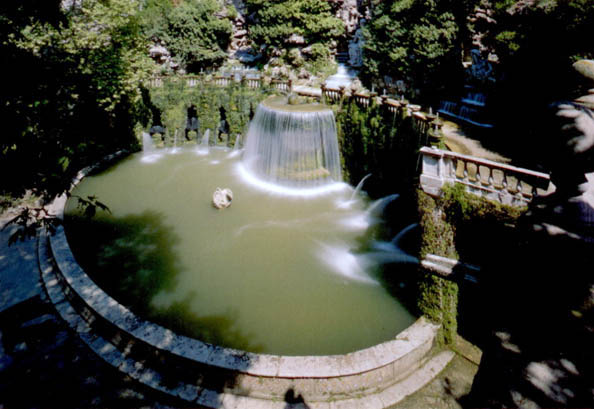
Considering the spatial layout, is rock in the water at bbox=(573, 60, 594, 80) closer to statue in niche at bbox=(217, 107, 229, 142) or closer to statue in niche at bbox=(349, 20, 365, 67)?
statue in niche at bbox=(217, 107, 229, 142)

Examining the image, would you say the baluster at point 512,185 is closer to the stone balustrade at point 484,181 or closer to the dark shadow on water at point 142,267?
the stone balustrade at point 484,181

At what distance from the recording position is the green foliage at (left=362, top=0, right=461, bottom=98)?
70.6 feet

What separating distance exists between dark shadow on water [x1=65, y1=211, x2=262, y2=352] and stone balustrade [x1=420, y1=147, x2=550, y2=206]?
236 inches

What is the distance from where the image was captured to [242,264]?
10.2 meters

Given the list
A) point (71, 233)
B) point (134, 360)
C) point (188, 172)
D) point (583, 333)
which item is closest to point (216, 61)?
point (188, 172)

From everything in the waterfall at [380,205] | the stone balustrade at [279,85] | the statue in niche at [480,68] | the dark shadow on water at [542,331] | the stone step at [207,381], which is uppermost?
the statue in niche at [480,68]

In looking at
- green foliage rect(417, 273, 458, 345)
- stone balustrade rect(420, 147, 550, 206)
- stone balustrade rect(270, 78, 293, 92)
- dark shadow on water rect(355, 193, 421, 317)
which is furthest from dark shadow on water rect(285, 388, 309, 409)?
stone balustrade rect(270, 78, 293, 92)

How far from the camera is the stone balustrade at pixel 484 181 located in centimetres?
689

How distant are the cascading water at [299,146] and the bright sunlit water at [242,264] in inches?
45.2

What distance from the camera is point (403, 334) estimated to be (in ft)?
23.1

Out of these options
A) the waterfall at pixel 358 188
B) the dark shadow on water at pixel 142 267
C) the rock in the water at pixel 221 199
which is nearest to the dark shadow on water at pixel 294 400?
the dark shadow on water at pixel 142 267

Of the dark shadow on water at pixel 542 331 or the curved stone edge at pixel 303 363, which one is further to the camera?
the curved stone edge at pixel 303 363

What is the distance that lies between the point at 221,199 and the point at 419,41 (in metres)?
18.6

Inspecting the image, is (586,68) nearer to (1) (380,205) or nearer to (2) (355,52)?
(1) (380,205)
